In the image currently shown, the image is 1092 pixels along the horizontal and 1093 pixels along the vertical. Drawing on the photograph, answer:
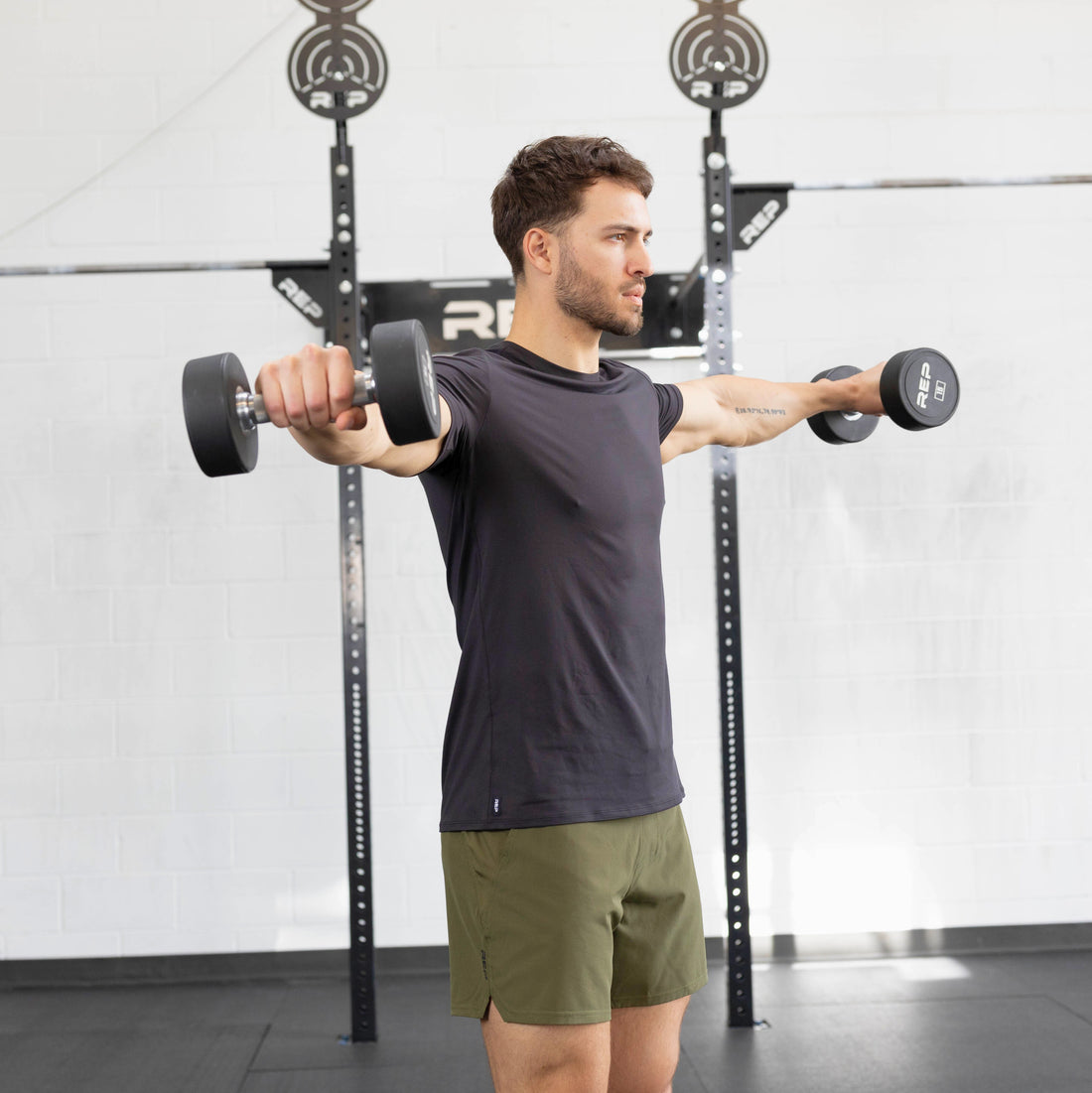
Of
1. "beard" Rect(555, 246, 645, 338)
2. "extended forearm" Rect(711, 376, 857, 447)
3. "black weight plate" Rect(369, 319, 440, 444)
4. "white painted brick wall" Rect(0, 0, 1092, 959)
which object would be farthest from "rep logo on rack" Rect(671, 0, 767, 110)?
"black weight plate" Rect(369, 319, 440, 444)

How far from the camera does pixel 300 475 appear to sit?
3.69 meters

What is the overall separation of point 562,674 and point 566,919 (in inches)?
13.2

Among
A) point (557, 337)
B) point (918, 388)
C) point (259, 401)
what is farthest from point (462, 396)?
point (918, 388)

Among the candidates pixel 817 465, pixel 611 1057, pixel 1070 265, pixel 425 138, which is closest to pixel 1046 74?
pixel 1070 265

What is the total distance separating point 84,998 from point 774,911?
89.6 inches

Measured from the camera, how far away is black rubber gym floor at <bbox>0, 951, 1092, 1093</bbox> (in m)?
2.77

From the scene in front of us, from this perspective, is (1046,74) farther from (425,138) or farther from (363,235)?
(363,235)

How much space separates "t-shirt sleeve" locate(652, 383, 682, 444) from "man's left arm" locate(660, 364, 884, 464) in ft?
0.30

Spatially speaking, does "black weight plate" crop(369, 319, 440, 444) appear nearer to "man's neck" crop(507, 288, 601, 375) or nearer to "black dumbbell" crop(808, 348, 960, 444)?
"man's neck" crop(507, 288, 601, 375)

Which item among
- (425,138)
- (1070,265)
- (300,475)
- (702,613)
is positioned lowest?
(702,613)

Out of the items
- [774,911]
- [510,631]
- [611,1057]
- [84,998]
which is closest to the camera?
[510,631]

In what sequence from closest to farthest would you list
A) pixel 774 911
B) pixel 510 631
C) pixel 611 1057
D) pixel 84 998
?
pixel 510 631 < pixel 611 1057 < pixel 84 998 < pixel 774 911

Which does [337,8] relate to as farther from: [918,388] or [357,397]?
[357,397]

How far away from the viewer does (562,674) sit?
5.12 ft
